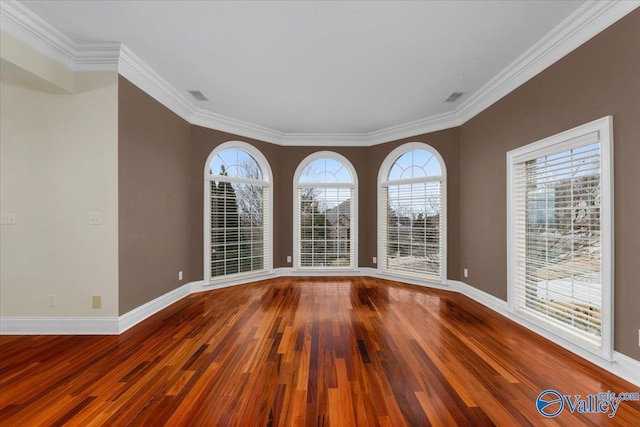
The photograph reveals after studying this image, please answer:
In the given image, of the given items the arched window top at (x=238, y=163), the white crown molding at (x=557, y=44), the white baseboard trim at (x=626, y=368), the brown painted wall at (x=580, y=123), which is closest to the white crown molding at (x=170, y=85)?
the white crown molding at (x=557, y=44)

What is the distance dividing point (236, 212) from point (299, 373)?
3.41m

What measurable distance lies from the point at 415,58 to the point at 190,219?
382 centimetres

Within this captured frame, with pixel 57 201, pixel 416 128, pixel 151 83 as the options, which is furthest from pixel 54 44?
pixel 416 128

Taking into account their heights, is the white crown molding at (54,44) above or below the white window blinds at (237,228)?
above

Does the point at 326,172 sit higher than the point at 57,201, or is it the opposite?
the point at 326,172

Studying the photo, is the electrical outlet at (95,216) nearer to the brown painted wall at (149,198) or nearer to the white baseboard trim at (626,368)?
the brown painted wall at (149,198)

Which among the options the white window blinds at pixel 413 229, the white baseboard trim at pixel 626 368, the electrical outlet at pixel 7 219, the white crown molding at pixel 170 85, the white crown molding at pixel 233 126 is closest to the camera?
the white baseboard trim at pixel 626 368

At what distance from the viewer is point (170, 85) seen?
3633 millimetres

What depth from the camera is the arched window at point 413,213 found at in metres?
4.79

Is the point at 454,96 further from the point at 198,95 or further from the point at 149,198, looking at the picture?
the point at 149,198

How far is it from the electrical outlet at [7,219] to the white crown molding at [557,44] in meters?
5.47

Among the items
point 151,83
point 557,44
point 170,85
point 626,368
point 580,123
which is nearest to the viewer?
point 626,368

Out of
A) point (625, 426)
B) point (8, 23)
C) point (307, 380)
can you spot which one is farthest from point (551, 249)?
point (8, 23)

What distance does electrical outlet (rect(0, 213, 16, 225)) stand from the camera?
284cm
